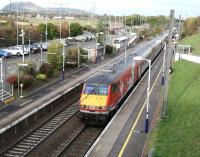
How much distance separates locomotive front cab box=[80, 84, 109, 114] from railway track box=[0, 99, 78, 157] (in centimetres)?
271

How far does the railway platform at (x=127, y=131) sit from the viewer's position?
71.8 ft

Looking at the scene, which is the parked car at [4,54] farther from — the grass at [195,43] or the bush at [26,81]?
the grass at [195,43]

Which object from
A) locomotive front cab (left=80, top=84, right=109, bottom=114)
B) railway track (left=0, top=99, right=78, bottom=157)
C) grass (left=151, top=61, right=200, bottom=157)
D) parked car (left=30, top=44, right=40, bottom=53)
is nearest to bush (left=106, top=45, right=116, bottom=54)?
parked car (left=30, top=44, right=40, bottom=53)

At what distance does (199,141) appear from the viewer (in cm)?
2108

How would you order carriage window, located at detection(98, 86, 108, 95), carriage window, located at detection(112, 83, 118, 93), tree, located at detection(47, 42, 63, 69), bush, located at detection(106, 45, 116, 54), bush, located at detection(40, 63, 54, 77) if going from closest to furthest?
carriage window, located at detection(98, 86, 108, 95) < carriage window, located at detection(112, 83, 118, 93) < bush, located at detection(40, 63, 54, 77) < tree, located at detection(47, 42, 63, 69) < bush, located at detection(106, 45, 116, 54)

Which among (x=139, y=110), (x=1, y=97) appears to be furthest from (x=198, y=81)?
(x=1, y=97)

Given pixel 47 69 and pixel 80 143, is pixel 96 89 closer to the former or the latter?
pixel 80 143

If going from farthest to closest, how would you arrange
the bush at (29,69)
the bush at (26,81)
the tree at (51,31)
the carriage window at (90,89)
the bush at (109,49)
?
the tree at (51,31)
the bush at (109,49)
the bush at (29,69)
the bush at (26,81)
the carriage window at (90,89)

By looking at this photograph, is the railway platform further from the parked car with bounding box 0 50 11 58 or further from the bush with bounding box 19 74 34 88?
the parked car with bounding box 0 50 11 58

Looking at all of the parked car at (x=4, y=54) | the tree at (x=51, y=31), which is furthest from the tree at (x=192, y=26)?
the parked car at (x=4, y=54)

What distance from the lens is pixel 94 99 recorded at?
27.6 m

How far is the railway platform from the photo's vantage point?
2189 cm

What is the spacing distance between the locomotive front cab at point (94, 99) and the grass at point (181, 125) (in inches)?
178

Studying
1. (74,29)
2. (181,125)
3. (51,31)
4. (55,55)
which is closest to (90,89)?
(181,125)
